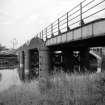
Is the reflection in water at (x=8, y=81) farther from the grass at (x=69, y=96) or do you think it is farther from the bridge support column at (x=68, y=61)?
the grass at (x=69, y=96)

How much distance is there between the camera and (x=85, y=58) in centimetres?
1630

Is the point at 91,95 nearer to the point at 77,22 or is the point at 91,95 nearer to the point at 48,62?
the point at 77,22

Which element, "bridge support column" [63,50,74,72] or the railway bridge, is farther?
"bridge support column" [63,50,74,72]

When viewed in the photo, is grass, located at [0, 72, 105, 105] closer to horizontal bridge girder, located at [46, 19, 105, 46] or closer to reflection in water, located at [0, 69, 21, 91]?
horizontal bridge girder, located at [46, 19, 105, 46]

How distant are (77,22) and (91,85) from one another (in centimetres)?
424

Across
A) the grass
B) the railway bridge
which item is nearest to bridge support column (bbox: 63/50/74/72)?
the railway bridge

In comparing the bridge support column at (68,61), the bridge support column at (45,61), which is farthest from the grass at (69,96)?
the bridge support column at (68,61)

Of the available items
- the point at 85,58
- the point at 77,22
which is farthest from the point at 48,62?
the point at 77,22

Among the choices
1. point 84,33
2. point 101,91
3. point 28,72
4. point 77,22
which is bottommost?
point 28,72

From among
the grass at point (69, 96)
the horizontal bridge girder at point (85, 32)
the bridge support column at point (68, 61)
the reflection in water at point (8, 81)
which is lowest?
the reflection in water at point (8, 81)

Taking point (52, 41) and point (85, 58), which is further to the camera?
point (85, 58)

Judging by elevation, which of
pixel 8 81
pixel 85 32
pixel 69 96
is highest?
pixel 85 32

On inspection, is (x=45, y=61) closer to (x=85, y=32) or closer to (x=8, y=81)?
(x=8, y=81)

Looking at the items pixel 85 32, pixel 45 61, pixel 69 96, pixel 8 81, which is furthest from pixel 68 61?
pixel 69 96
